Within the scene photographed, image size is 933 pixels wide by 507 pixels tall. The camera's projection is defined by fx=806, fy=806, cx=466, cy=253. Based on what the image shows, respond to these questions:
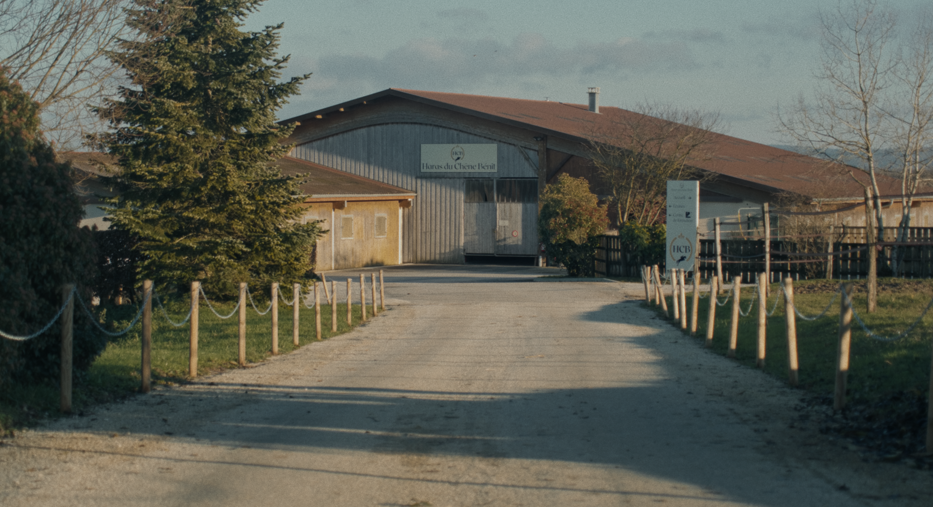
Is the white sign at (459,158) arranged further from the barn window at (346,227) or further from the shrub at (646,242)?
the shrub at (646,242)

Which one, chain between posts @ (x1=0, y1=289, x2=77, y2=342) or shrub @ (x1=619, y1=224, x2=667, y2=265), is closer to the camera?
chain between posts @ (x1=0, y1=289, x2=77, y2=342)

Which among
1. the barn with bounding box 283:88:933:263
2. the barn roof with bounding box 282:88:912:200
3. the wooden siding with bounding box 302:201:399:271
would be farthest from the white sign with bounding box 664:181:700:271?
the wooden siding with bounding box 302:201:399:271

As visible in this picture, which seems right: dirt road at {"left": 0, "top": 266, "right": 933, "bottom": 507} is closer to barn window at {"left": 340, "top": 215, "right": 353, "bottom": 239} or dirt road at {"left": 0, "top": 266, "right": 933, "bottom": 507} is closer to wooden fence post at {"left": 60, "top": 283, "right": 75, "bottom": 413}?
wooden fence post at {"left": 60, "top": 283, "right": 75, "bottom": 413}

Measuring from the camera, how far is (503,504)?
5516 millimetres

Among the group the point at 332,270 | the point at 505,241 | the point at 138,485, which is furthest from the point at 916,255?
the point at 138,485

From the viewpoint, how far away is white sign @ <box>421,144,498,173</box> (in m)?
39.0

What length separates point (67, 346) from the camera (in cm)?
845

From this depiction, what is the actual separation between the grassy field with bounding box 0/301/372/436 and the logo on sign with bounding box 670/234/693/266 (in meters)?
8.81

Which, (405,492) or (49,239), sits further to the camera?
(49,239)

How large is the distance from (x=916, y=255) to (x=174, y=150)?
74.5 ft

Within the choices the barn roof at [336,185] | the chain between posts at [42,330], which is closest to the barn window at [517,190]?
the barn roof at [336,185]

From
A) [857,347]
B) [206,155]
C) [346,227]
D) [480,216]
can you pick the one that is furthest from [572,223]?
[857,347]

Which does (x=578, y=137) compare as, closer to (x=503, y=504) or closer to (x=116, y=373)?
(x=116, y=373)

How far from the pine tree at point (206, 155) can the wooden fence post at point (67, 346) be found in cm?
909
